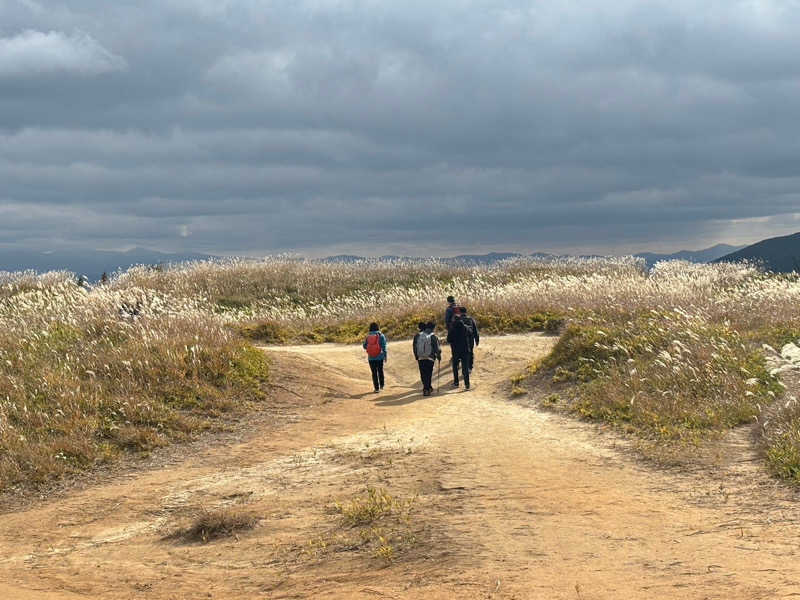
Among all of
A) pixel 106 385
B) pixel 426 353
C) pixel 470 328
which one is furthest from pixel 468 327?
pixel 106 385

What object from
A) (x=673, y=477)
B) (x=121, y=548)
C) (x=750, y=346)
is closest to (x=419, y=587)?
(x=121, y=548)

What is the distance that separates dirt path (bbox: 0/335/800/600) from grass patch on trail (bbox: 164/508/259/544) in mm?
155

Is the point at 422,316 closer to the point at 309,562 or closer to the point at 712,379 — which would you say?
the point at 712,379

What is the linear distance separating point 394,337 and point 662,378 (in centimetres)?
1121

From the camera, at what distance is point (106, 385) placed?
14.7 metres

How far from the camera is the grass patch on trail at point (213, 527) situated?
8.70 meters

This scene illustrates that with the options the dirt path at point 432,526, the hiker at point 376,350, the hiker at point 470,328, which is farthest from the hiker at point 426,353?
the dirt path at point 432,526

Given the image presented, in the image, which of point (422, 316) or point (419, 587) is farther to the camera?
point (422, 316)

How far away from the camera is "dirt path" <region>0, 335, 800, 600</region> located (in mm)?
6469

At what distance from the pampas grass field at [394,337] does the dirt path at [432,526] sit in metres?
1.25

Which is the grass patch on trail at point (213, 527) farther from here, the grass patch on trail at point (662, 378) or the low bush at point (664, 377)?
the low bush at point (664, 377)

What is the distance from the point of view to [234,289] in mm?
35469

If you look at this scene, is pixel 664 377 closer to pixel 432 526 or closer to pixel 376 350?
pixel 376 350

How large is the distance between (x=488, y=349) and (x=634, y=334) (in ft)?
16.3
